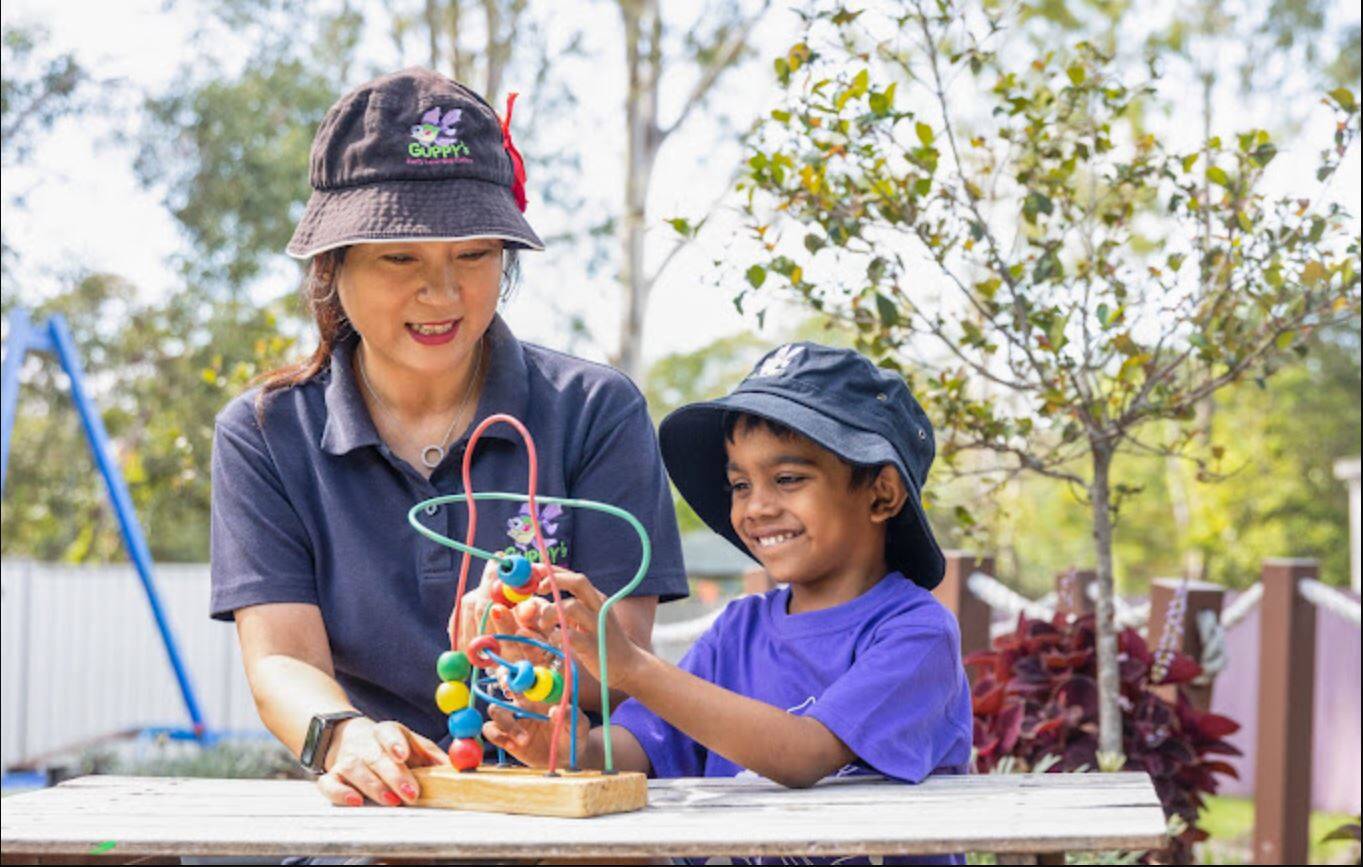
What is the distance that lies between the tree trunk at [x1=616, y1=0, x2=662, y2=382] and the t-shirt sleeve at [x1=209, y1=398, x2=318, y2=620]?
13783mm

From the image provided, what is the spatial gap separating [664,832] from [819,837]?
0.50 ft

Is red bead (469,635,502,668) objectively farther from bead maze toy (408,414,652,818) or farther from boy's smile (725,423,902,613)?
boy's smile (725,423,902,613)

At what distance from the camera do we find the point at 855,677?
228 cm

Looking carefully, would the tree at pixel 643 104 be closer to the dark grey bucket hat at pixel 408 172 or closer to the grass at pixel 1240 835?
the grass at pixel 1240 835

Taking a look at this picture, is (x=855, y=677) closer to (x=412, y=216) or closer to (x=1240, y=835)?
(x=412, y=216)

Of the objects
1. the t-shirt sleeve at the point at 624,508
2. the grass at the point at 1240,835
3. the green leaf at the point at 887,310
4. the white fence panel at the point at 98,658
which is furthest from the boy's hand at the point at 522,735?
the white fence panel at the point at 98,658

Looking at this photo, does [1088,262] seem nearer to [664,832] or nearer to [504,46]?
[664,832]

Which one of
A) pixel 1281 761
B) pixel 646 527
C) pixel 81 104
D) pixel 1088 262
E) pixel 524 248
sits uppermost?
pixel 81 104

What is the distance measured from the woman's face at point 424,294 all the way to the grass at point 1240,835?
4388mm

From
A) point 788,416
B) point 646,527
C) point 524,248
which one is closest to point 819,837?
point 788,416

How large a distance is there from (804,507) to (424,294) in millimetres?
625

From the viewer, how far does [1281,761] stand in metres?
5.26

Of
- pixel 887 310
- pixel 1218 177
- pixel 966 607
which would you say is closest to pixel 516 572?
pixel 887 310

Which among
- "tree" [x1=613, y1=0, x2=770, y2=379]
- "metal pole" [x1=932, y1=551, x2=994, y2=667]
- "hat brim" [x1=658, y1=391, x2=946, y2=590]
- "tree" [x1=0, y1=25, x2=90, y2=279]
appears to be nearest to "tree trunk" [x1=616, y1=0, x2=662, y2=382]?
"tree" [x1=613, y1=0, x2=770, y2=379]
